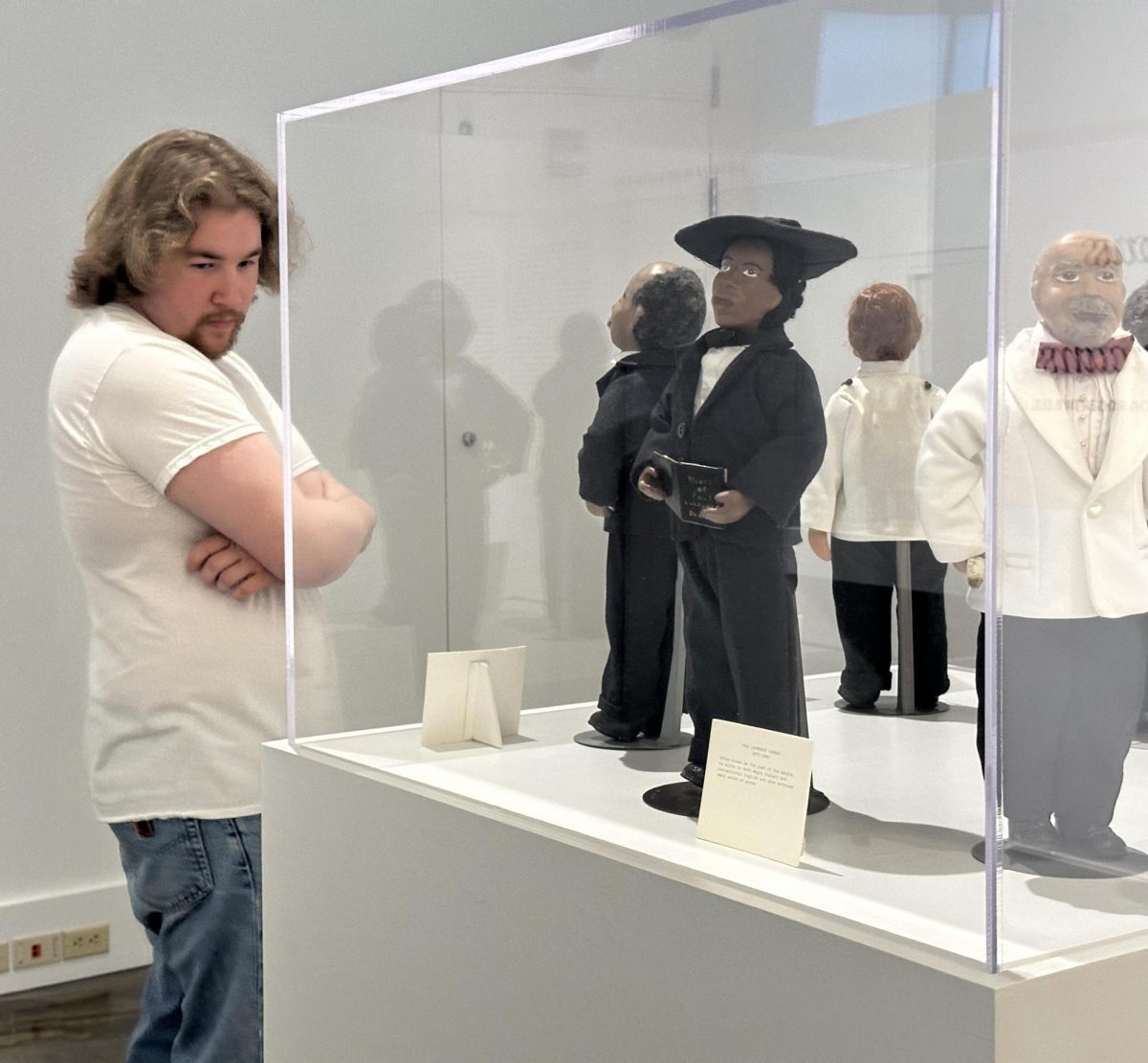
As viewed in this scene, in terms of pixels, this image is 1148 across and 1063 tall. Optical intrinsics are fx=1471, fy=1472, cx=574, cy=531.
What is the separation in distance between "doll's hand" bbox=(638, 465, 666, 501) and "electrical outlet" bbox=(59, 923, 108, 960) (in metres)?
2.54

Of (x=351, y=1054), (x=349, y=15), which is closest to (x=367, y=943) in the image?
(x=351, y=1054)

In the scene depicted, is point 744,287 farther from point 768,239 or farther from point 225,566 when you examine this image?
point 225,566

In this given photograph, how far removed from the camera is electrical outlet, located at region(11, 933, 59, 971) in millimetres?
3246

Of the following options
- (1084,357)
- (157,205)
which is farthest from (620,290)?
(157,205)

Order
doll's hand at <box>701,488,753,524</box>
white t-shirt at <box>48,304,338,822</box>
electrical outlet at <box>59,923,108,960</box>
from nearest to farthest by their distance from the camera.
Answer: doll's hand at <box>701,488,753,524</box>, white t-shirt at <box>48,304,338,822</box>, electrical outlet at <box>59,923,108,960</box>

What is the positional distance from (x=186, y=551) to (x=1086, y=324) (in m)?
1.05

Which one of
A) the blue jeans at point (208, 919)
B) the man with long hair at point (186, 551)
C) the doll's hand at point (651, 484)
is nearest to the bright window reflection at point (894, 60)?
the doll's hand at point (651, 484)

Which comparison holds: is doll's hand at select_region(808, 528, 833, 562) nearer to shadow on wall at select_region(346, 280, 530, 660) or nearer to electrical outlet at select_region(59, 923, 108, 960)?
shadow on wall at select_region(346, 280, 530, 660)

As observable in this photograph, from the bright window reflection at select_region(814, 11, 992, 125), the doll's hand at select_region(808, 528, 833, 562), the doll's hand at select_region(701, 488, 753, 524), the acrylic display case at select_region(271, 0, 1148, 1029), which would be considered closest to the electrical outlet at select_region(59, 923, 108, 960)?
the acrylic display case at select_region(271, 0, 1148, 1029)

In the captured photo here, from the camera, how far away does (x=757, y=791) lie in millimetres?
1150

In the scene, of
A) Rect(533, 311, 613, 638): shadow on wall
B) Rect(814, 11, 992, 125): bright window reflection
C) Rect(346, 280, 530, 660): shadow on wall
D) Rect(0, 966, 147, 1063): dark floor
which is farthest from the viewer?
Rect(0, 966, 147, 1063): dark floor

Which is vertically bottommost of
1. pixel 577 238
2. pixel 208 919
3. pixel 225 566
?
pixel 208 919

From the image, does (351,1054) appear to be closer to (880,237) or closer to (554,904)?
(554,904)

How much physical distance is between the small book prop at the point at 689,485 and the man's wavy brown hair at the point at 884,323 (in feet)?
0.61
